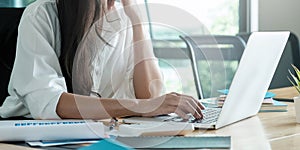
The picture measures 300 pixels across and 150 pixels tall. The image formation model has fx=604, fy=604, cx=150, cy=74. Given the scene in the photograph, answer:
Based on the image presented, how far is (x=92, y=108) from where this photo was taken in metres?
1.72

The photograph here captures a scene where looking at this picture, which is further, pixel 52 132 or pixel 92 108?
pixel 92 108

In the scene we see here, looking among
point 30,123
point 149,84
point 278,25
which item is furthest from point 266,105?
point 278,25

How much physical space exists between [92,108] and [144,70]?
47 centimetres

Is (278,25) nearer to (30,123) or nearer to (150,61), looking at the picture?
(150,61)

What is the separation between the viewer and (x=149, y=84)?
2125 millimetres

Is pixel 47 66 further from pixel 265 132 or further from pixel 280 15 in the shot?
pixel 280 15

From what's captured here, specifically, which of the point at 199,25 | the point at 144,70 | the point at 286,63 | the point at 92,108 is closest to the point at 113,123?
the point at 92,108

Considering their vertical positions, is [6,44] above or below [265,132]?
above

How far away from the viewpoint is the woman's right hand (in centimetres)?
167

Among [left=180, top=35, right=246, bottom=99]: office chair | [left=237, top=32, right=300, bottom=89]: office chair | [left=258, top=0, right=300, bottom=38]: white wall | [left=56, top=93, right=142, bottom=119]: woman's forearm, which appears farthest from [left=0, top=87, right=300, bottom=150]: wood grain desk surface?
[left=258, top=0, right=300, bottom=38]: white wall

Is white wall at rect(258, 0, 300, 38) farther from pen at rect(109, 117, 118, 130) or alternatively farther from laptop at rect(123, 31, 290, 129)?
pen at rect(109, 117, 118, 130)

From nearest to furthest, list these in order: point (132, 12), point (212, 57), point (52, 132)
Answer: point (52, 132), point (132, 12), point (212, 57)

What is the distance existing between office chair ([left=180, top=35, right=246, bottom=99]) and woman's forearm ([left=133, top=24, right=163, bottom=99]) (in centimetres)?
67

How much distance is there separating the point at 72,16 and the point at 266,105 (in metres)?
0.70
